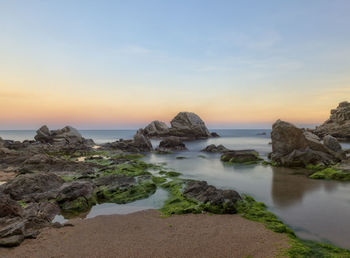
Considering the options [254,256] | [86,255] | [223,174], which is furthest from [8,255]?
[223,174]

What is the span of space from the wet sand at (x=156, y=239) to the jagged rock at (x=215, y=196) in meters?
1.06

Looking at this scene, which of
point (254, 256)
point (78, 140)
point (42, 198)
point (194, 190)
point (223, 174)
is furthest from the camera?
point (78, 140)

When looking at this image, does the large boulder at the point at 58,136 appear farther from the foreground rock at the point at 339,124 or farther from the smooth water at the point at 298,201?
the foreground rock at the point at 339,124

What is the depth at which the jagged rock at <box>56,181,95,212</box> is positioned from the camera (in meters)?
14.3

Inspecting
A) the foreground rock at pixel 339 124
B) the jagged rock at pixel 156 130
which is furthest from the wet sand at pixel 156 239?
the jagged rock at pixel 156 130

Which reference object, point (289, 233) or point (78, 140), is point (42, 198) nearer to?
point (289, 233)

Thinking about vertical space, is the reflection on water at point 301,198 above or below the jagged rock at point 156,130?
below

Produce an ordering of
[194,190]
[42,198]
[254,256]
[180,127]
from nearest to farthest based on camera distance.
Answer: [254,256] → [42,198] → [194,190] → [180,127]

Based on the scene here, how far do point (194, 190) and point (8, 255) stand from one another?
11.7 m

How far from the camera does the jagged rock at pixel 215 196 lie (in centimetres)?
1342

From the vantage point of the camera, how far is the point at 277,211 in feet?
45.7

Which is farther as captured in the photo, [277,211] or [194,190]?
[194,190]

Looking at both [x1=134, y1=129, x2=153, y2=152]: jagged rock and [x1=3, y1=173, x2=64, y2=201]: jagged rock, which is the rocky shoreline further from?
[x1=134, y1=129, x2=153, y2=152]: jagged rock

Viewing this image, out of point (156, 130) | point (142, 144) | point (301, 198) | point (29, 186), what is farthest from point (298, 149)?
point (156, 130)
